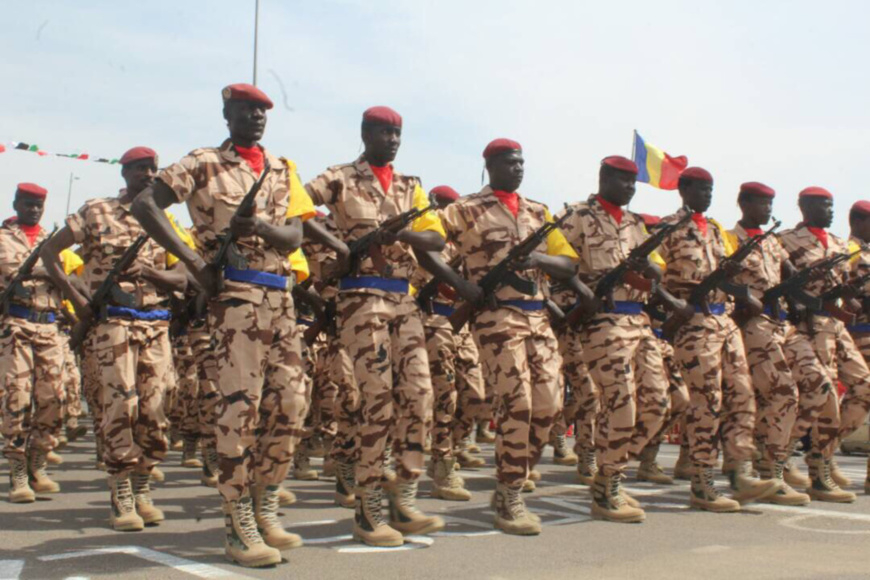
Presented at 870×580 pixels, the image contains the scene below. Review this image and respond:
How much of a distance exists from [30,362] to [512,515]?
421 cm

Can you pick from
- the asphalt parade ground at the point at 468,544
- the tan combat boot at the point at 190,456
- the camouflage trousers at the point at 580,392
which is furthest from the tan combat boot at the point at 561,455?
the tan combat boot at the point at 190,456

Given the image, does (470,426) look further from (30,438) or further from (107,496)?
(30,438)

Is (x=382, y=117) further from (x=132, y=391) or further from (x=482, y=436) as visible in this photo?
(x=482, y=436)

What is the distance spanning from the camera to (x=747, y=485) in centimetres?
724

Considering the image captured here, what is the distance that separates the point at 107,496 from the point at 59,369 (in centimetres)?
115

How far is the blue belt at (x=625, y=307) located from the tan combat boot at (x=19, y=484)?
4440 mm

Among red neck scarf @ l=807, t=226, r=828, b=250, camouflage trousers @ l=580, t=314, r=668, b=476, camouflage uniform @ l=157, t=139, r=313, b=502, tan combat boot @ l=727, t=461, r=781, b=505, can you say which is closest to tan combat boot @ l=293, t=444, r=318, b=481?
camouflage trousers @ l=580, t=314, r=668, b=476

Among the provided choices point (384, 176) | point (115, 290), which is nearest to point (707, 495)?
point (384, 176)

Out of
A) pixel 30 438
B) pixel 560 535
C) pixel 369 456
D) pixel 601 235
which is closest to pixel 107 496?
pixel 30 438

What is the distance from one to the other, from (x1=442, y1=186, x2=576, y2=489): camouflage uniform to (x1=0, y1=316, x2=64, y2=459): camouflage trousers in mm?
3602

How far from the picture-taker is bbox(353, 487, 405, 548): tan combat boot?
5.33 metres

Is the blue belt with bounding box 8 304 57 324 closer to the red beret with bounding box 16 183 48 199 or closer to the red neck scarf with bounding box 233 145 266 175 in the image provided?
the red beret with bounding box 16 183 48 199

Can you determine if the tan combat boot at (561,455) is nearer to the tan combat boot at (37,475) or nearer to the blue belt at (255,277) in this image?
the tan combat boot at (37,475)

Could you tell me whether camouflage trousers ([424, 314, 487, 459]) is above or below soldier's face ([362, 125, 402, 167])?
below
